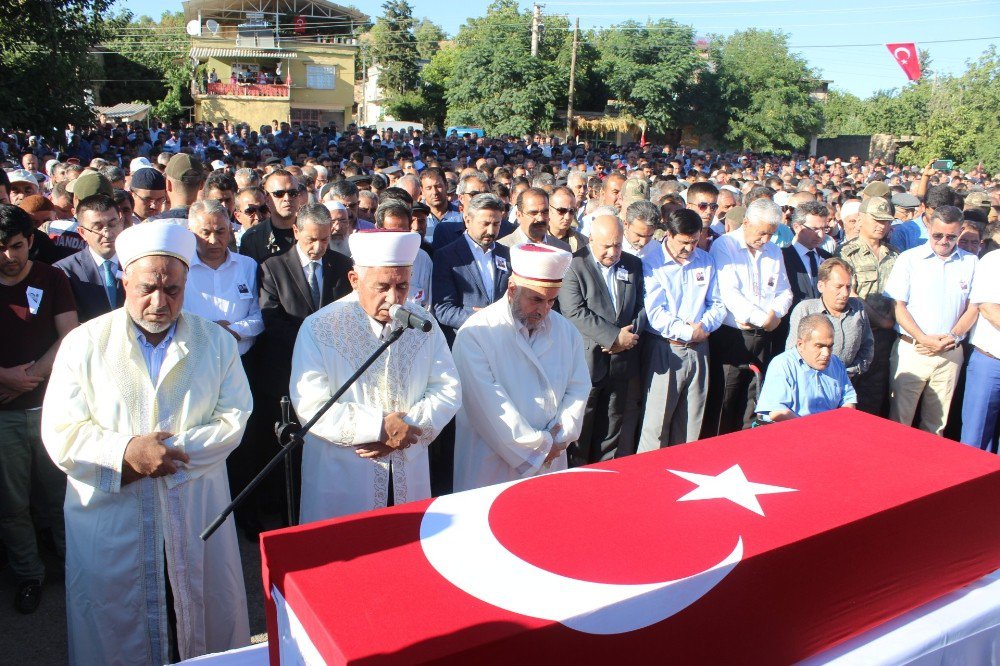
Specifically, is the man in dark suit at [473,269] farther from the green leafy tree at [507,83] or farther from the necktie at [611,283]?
the green leafy tree at [507,83]

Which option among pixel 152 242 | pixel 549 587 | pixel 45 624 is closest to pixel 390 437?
pixel 152 242

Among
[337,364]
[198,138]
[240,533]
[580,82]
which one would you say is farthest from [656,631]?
[580,82]

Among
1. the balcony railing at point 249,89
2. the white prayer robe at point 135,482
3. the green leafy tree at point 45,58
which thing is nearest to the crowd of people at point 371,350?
the white prayer robe at point 135,482

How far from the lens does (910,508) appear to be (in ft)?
7.78

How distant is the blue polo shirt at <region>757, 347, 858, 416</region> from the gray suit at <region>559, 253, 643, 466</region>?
99 cm

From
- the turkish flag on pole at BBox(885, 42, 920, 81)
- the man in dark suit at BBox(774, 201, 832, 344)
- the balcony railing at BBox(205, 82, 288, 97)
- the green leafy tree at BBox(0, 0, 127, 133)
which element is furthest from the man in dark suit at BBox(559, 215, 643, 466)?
the balcony railing at BBox(205, 82, 288, 97)

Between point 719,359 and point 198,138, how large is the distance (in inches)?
695

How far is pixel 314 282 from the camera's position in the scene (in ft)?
14.3

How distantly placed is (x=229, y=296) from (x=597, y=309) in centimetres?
227

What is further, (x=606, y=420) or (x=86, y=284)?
(x=606, y=420)

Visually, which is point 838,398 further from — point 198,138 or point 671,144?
point 671,144

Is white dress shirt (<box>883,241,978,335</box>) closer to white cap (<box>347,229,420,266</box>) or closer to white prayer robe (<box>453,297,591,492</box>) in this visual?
white prayer robe (<box>453,297,591,492</box>)

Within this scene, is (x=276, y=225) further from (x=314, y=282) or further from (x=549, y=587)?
(x=549, y=587)

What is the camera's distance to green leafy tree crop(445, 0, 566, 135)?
37.1m
